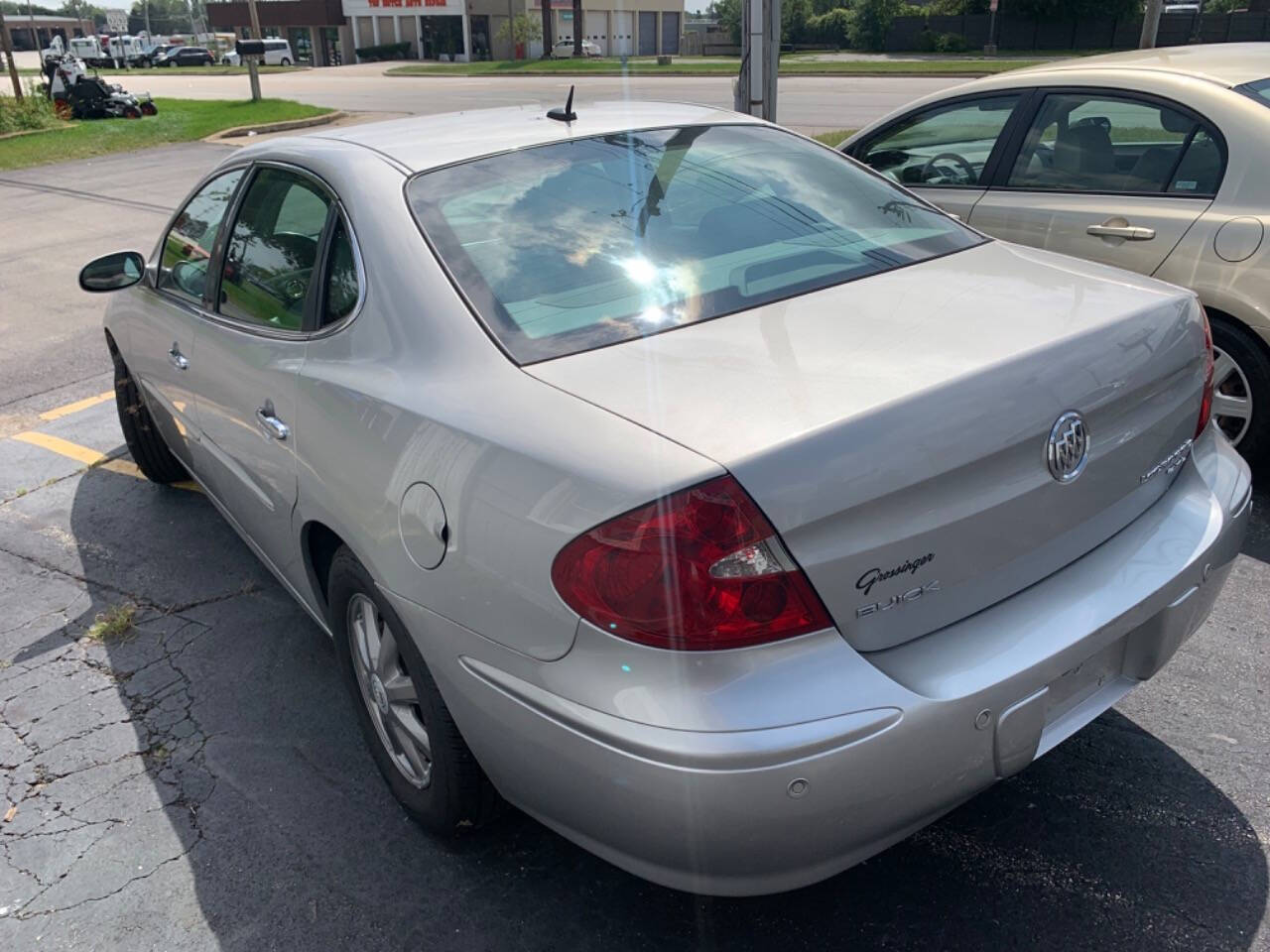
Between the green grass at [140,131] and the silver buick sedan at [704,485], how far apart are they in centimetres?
1793

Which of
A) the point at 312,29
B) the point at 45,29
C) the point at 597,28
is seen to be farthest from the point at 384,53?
the point at 45,29

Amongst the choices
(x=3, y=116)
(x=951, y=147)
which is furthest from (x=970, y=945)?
(x=3, y=116)

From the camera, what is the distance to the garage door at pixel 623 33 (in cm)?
6356

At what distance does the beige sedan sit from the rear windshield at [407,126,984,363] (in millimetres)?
1613

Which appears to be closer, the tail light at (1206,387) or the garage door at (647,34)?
the tail light at (1206,387)

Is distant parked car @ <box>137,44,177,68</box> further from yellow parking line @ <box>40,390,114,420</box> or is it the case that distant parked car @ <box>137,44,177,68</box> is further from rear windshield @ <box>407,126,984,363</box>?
rear windshield @ <box>407,126,984,363</box>

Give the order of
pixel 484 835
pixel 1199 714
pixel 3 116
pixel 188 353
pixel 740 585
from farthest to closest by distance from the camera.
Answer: pixel 3 116 → pixel 188 353 → pixel 1199 714 → pixel 484 835 → pixel 740 585

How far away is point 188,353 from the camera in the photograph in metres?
3.54

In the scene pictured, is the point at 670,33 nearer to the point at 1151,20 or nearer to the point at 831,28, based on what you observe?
the point at 831,28

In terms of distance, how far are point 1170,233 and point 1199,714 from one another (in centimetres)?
217

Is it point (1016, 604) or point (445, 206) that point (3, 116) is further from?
point (1016, 604)

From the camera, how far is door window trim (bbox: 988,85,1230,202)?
13.9ft

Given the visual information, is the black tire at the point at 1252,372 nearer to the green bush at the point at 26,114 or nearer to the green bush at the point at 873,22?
the green bush at the point at 26,114

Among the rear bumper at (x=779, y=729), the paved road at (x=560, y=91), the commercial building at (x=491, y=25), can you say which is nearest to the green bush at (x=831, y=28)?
the commercial building at (x=491, y=25)
